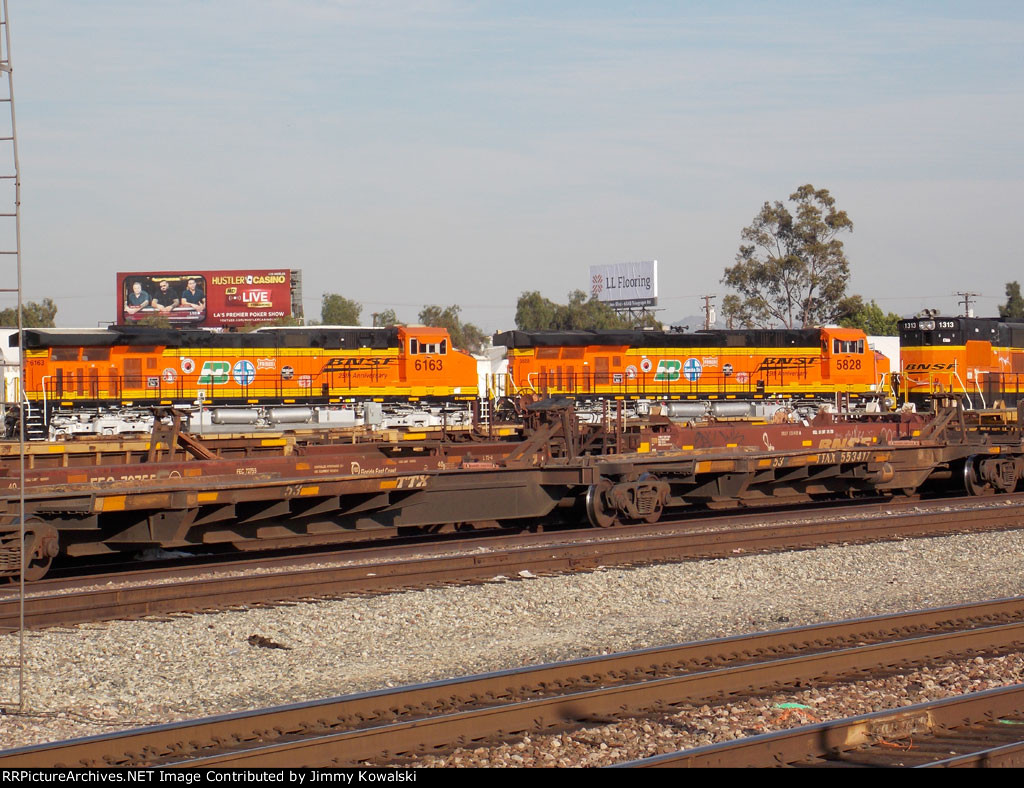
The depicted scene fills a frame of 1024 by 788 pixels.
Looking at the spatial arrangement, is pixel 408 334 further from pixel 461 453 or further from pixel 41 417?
pixel 461 453

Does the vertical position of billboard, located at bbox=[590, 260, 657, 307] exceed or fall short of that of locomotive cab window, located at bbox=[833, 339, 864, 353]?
it exceeds it

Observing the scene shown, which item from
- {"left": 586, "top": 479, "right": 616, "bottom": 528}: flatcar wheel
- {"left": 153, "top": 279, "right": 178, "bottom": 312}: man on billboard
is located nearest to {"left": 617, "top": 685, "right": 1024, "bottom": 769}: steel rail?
{"left": 586, "top": 479, "right": 616, "bottom": 528}: flatcar wheel

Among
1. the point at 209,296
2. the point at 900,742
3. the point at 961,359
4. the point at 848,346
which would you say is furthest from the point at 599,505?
the point at 209,296

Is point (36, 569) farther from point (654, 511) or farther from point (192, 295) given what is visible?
point (192, 295)

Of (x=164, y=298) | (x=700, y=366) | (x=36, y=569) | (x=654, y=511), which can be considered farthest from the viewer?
(x=164, y=298)

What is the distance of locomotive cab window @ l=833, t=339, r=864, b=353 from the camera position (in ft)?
118

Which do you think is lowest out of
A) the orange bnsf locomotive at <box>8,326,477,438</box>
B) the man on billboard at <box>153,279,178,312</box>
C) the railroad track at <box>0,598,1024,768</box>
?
the railroad track at <box>0,598,1024,768</box>

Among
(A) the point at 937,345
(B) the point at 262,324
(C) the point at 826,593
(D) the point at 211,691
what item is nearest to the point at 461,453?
(C) the point at 826,593

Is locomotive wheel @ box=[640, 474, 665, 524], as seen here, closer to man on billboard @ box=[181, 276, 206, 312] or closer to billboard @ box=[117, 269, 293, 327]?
billboard @ box=[117, 269, 293, 327]

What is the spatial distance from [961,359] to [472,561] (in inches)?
948

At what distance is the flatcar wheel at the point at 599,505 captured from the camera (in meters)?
14.0

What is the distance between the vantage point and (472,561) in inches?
436

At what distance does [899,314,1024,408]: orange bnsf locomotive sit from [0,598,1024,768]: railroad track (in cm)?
2392
